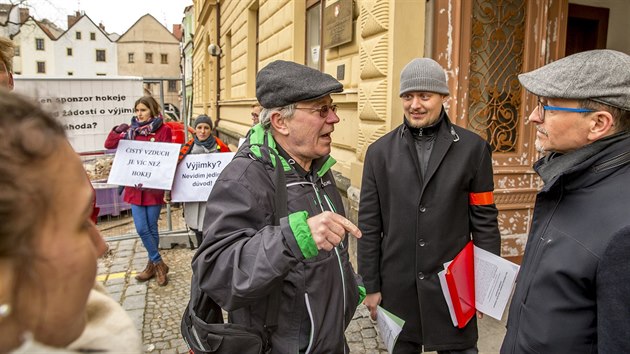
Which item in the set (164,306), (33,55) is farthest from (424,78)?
(33,55)

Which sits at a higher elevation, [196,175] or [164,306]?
[196,175]

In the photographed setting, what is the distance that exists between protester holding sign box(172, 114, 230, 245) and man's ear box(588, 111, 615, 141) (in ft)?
14.2

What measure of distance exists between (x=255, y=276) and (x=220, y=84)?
18118mm

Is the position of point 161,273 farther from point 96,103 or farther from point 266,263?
point 266,263

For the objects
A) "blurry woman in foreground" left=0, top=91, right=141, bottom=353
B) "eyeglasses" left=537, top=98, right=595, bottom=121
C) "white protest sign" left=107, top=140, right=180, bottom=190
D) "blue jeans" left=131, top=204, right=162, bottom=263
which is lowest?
"blue jeans" left=131, top=204, right=162, bottom=263

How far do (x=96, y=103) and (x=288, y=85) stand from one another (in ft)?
16.2

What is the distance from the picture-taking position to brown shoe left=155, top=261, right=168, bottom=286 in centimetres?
511

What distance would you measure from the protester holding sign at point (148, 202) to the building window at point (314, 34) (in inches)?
104

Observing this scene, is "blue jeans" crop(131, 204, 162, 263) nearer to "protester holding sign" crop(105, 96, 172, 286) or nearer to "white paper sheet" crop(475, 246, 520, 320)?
"protester holding sign" crop(105, 96, 172, 286)

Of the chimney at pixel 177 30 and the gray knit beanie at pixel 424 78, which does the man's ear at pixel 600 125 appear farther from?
the chimney at pixel 177 30

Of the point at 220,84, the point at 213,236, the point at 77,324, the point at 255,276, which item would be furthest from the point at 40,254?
the point at 220,84

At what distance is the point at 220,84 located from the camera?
18812mm

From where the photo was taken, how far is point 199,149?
18.9 ft

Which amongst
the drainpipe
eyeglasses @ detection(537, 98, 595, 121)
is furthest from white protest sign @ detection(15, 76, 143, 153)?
the drainpipe
